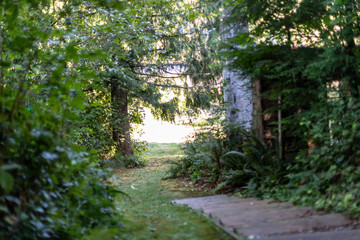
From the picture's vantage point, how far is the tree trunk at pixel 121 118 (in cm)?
1274

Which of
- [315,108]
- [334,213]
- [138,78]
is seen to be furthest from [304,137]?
[138,78]

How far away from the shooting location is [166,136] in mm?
25797

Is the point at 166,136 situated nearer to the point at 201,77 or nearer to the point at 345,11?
the point at 201,77

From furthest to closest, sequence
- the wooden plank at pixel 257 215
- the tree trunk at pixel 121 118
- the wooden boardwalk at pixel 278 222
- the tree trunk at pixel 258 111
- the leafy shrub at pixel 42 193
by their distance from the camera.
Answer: the tree trunk at pixel 121 118
the tree trunk at pixel 258 111
the wooden plank at pixel 257 215
the wooden boardwalk at pixel 278 222
the leafy shrub at pixel 42 193

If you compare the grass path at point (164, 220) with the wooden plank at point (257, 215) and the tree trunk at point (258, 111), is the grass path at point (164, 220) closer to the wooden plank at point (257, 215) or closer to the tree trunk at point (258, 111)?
the wooden plank at point (257, 215)

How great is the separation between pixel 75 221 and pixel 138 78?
33.1ft

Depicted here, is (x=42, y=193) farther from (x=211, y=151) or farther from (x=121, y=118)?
(x=121, y=118)

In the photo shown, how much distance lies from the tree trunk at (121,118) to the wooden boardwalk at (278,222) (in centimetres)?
861

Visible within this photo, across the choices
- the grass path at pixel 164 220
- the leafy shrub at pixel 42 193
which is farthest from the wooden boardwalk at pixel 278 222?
the leafy shrub at pixel 42 193

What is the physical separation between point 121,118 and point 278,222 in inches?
403

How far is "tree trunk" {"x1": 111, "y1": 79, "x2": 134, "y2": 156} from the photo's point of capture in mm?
12742

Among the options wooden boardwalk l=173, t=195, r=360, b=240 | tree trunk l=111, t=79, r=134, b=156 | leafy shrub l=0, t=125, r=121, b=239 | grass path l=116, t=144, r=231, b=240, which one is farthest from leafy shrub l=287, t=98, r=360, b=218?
tree trunk l=111, t=79, r=134, b=156

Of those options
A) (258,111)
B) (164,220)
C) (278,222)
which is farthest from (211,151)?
(278,222)

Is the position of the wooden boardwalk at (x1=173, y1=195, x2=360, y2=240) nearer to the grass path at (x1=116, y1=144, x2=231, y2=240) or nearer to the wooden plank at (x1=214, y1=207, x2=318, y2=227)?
the wooden plank at (x1=214, y1=207, x2=318, y2=227)
